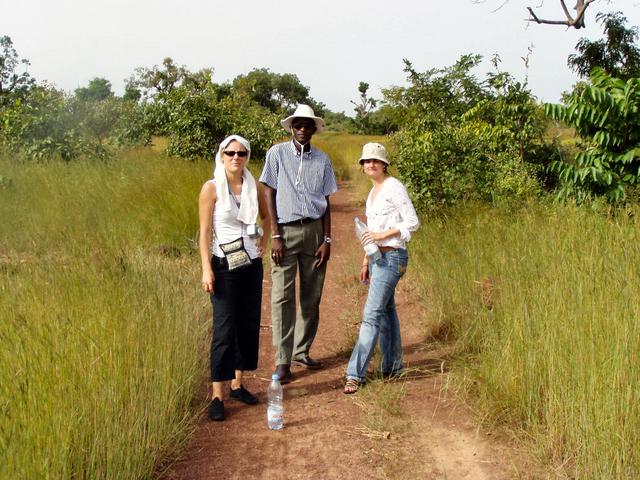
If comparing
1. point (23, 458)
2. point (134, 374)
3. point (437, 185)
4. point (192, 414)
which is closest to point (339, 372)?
point (192, 414)

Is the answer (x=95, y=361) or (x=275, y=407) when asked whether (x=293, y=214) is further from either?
(x=95, y=361)

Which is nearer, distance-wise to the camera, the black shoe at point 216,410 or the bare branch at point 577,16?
the black shoe at point 216,410

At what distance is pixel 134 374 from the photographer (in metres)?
3.66

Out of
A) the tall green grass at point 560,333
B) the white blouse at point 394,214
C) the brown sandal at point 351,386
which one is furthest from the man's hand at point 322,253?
the tall green grass at point 560,333

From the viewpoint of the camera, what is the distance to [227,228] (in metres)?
4.43

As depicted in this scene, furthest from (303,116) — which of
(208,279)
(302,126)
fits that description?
(208,279)

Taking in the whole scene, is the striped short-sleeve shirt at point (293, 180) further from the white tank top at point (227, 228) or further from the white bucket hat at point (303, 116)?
the white tank top at point (227, 228)

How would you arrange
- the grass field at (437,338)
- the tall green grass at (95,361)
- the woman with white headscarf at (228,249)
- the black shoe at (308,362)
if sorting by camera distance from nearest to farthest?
the tall green grass at (95,361) < the grass field at (437,338) < the woman with white headscarf at (228,249) < the black shoe at (308,362)

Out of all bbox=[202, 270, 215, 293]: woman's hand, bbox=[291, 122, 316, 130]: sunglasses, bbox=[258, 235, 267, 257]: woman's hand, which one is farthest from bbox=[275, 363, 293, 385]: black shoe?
bbox=[291, 122, 316, 130]: sunglasses

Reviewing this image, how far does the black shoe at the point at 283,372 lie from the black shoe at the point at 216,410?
29.9 inches

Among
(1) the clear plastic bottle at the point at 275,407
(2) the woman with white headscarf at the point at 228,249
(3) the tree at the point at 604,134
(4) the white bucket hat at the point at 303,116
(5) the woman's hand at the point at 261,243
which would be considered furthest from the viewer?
Result: (3) the tree at the point at 604,134

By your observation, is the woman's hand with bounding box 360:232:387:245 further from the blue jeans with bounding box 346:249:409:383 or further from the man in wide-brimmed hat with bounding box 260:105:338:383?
the man in wide-brimmed hat with bounding box 260:105:338:383

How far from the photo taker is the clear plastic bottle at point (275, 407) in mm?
4266

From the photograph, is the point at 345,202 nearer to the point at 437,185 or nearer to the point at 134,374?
the point at 437,185
